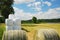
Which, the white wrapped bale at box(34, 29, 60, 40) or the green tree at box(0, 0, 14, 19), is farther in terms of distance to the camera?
the green tree at box(0, 0, 14, 19)

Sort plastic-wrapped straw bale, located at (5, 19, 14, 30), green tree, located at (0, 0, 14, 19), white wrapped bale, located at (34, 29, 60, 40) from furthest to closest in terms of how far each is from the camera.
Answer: green tree, located at (0, 0, 14, 19), plastic-wrapped straw bale, located at (5, 19, 14, 30), white wrapped bale, located at (34, 29, 60, 40)

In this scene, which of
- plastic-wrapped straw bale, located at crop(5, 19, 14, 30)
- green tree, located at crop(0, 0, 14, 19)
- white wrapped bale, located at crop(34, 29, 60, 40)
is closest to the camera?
white wrapped bale, located at crop(34, 29, 60, 40)

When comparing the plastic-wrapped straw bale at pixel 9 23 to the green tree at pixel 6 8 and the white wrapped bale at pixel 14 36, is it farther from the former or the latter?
the green tree at pixel 6 8

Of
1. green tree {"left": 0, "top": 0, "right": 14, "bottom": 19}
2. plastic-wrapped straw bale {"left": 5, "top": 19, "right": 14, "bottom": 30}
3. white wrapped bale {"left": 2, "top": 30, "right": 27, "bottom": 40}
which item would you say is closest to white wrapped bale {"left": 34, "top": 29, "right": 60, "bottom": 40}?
white wrapped bale {"left": 2, "top": 30, "right": 27, "bottom": 40}

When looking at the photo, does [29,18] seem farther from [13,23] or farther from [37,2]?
[13,23]

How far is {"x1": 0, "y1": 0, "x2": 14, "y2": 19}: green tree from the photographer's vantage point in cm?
486

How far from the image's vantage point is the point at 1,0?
5.12 m

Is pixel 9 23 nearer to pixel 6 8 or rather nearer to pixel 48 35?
pixel 48 35

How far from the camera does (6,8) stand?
16.3 feet

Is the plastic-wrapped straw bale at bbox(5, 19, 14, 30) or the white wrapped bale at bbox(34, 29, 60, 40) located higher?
the plastic-wrapped straw bale at bbox(5, 19, 14, 30)

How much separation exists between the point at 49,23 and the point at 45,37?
2459 millimetres

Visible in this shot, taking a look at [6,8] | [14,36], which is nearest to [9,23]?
[14,36]

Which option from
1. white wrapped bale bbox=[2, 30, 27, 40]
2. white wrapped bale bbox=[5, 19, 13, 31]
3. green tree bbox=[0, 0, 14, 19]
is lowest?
white wrapped bale bbox=[2, 30, 27, 40]

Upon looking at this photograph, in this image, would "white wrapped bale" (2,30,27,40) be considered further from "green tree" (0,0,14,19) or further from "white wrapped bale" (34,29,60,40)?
"green tree" (0,0,14,19)
